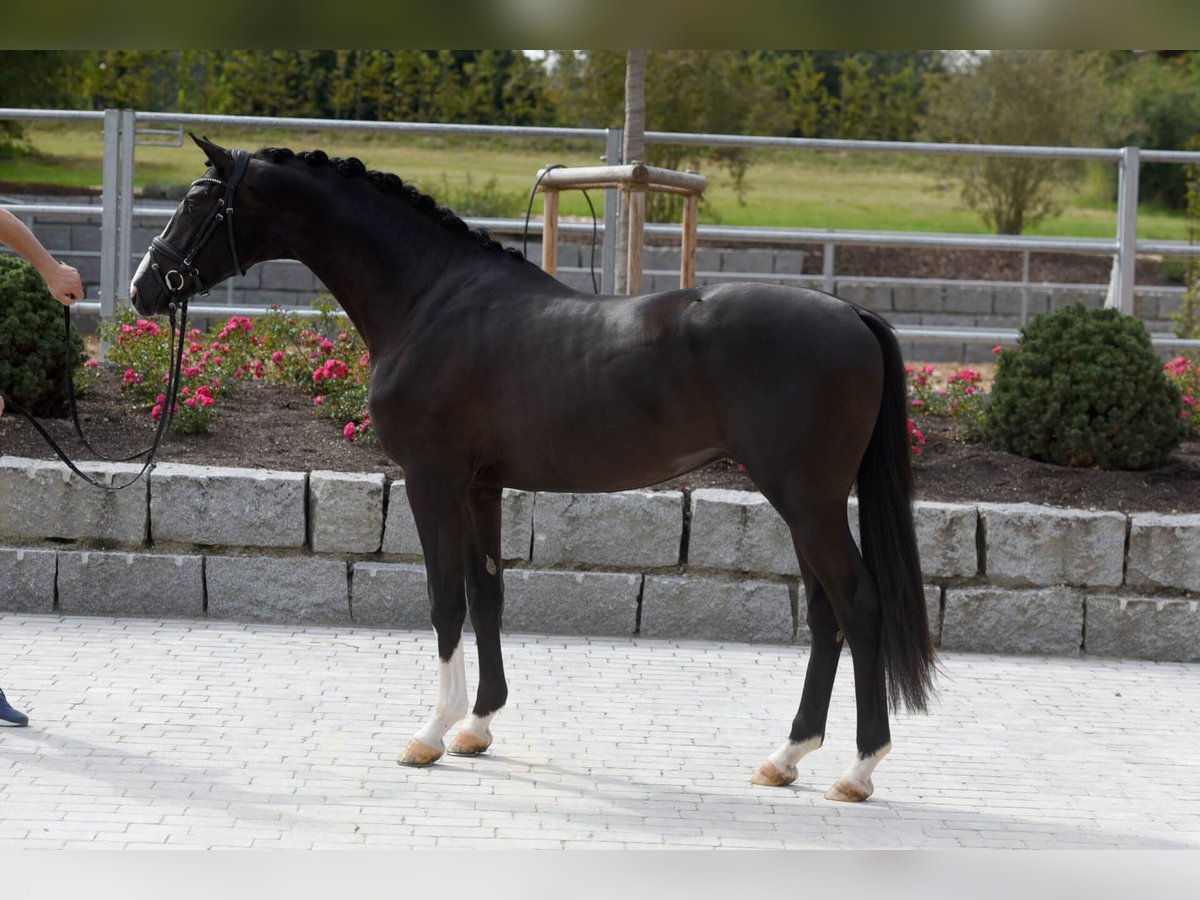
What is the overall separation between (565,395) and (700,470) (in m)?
2.68

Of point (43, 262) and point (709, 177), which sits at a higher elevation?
point (709, 177)

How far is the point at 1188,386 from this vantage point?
756 centimetres

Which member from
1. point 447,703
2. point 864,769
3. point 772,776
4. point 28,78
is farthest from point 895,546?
point 28,78

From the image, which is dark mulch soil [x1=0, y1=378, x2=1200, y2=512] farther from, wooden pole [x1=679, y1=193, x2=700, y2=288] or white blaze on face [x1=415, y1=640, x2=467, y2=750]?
white blaze on face [x1=415, y1=640, x2=467, y2=750]

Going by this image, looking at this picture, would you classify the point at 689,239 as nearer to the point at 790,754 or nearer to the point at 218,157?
the point at 218,157

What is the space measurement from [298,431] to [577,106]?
534 inches

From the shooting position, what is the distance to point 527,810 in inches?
150

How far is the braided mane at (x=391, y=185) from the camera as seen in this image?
4316mm

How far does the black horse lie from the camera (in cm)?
382

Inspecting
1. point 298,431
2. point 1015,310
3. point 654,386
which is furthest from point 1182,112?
point 654,386

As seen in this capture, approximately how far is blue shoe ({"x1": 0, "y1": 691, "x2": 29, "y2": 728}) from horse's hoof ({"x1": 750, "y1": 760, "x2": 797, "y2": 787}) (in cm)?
245

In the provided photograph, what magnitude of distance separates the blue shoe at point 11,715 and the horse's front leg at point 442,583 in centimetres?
133

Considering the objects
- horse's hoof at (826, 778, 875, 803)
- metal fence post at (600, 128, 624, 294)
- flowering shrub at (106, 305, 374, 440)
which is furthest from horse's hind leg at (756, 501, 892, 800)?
metal fence post at (600, 128, 624, 294)

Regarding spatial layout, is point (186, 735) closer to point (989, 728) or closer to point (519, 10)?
point (989, 728)
